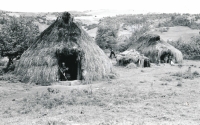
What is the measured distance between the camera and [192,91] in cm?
1188

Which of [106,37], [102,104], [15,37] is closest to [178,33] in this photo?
[106,37]

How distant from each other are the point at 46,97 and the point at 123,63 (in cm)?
1421

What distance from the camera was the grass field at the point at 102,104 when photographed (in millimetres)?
7672

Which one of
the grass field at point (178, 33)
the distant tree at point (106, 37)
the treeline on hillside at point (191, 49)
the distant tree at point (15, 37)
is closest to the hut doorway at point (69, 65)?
the distant tree at point (15, 37)

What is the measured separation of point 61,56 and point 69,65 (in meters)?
1.67

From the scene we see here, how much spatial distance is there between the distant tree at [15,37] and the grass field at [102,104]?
3.68 meters

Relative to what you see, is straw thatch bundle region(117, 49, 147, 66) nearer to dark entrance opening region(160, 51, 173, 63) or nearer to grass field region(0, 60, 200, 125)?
dark entrance opening region(160, 51, 173, 63)

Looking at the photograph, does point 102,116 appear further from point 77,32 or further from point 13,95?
point 77,32

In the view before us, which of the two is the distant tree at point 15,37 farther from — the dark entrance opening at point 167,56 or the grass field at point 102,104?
the dark entrance opening at point 167,56

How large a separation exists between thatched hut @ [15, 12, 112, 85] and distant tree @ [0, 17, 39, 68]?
7.46 feet

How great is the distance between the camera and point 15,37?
A: 1706 cm

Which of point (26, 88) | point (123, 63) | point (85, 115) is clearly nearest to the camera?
point (85, 115)

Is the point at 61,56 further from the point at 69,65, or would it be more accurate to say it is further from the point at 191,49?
the point at 191,49

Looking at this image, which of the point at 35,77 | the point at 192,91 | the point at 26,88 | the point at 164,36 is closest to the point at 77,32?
the point at 35,77
